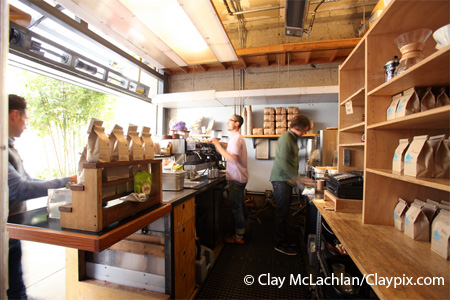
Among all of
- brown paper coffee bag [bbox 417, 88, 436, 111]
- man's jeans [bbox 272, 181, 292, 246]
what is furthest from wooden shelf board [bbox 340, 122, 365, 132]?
man's jeans [bbox 272, 181, 292, 246]

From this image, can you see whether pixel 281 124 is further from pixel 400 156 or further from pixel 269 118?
pixel 400 156

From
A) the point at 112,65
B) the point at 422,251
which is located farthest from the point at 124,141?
the point at 112,65

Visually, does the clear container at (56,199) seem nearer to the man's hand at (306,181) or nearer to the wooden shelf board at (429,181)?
the wooden shelf board at (429,181)

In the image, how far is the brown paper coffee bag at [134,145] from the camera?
4.06 ft

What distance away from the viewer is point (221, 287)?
2.04 meters

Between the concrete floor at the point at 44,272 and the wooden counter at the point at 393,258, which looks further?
the concrete floor at the point at 44,272

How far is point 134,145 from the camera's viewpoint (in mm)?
1238

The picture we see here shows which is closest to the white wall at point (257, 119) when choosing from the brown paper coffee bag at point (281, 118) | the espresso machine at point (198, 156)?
the brown paper coffee bag at point (281, 118)

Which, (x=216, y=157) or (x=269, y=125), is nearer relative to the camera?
(x=216, y=157)

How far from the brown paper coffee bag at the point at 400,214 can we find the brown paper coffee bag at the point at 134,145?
1.72 meters

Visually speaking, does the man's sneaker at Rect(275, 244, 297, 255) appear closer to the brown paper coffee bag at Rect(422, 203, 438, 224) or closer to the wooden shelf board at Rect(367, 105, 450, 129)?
the brown paper coffee bag at Rect(422, 203, 438, 224)

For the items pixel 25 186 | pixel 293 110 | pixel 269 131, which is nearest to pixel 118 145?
pixel 25 186

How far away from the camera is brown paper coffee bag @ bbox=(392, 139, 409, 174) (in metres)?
1.21

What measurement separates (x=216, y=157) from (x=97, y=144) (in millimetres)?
2538
